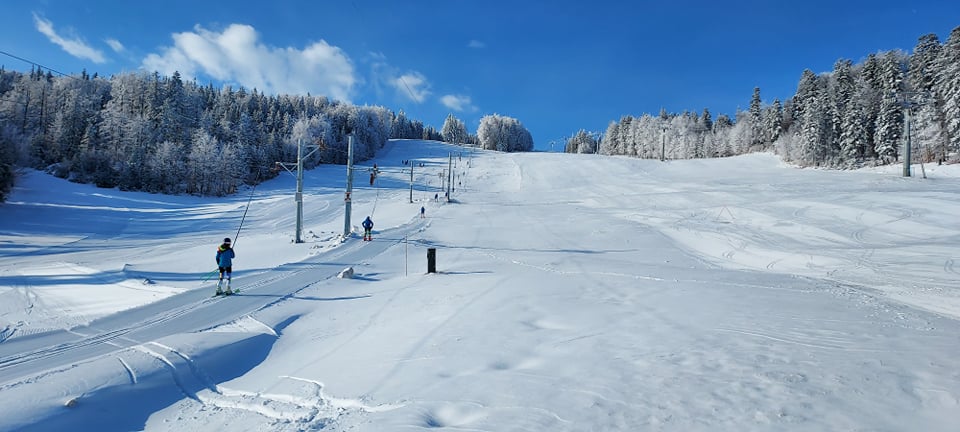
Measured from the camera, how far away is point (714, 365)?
5.96 m

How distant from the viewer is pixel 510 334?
8125 millimetres

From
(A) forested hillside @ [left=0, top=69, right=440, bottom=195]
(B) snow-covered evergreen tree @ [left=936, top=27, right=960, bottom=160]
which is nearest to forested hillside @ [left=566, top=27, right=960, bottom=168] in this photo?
(B) snow-covered evergreen tree @ [left=936, top=27, right=960, bottom=160]

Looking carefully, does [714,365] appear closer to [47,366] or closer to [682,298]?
[682,298]

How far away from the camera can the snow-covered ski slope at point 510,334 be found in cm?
500

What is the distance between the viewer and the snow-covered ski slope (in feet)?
16.4

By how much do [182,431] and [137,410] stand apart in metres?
1.18

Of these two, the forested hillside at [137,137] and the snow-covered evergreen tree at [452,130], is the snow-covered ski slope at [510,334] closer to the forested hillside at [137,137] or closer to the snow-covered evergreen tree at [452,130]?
the forested hillside at [137,137]

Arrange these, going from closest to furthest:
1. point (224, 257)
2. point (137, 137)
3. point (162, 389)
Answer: point (162, 389)
point (224, 257)
point (137, 137)

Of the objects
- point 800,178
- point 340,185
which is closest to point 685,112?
point 800,178

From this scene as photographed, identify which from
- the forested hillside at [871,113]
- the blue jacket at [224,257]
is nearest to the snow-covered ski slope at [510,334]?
the blue jacket at [224,257]


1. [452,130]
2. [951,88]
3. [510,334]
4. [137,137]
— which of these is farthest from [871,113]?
[452,130]

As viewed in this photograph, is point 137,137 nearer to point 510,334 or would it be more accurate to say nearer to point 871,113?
point 510,334

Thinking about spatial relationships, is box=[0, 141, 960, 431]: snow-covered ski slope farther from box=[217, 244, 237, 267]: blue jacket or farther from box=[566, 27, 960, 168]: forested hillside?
box=[566, 27, 960, 168]: forested hillside

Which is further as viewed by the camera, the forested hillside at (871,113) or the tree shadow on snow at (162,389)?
the forested hillside at (871,113)
